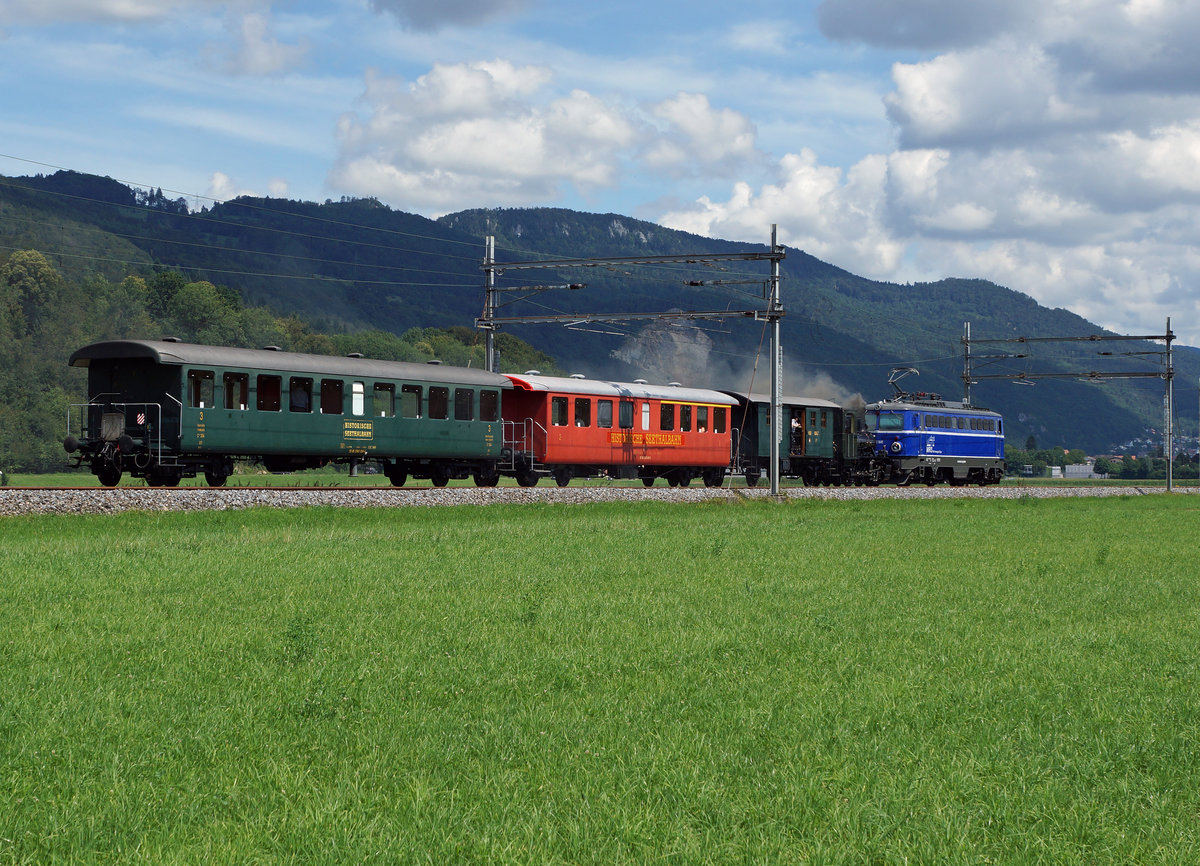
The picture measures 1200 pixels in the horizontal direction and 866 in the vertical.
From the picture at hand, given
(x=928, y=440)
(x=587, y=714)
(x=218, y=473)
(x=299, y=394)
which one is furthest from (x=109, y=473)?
(x=928, y=440)

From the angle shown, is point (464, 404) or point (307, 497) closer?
point (307, 497)

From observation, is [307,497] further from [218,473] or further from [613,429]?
[613,429]

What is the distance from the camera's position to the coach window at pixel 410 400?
3638 centimetres

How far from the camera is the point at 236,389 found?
105 feet

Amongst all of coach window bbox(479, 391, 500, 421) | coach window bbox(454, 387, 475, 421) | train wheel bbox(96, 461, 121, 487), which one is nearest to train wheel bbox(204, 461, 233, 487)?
train wheel bbox(96, 461, 121, 487)

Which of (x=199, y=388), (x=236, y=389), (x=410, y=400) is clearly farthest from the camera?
(x=410, y=400)

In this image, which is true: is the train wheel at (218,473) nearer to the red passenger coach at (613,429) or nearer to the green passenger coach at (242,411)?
the green passenger coach at (242,411)

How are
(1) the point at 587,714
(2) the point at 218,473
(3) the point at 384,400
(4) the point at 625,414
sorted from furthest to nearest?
(4) the point at 625,414 < (3) the point at 384,400 < (2) the point at 218,473 < (1) the point at 587,714

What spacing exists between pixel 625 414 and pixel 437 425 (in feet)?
27.5

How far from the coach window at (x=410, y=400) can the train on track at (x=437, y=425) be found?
4 cm

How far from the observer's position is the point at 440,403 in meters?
37.8

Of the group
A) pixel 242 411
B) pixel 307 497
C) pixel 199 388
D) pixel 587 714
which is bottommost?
pixel 587 714

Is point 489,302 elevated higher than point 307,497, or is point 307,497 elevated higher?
point 489,302

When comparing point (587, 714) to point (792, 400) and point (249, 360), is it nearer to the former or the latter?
point (249, 360)
